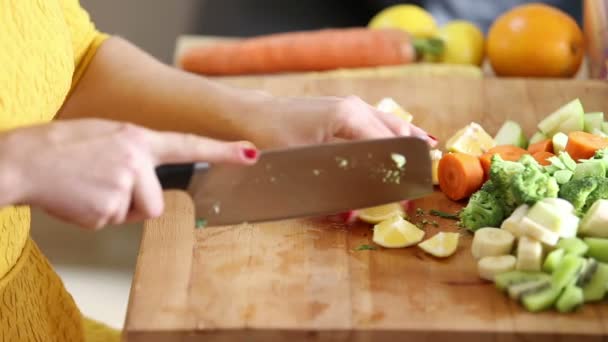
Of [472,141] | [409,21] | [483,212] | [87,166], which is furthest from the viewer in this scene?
[409,21]

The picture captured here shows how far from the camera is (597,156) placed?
132cm

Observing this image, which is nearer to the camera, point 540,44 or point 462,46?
point 540,44

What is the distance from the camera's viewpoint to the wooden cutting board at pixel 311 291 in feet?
3.60

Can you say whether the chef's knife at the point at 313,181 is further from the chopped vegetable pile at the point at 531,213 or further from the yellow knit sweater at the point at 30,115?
the yellow knit sweater at the point at 30,115

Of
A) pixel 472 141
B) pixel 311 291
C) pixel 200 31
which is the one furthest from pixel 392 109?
pixel 200 31

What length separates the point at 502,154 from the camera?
143cm

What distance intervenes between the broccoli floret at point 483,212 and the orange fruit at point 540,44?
807mm

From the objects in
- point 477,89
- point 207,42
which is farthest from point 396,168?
point 207,42

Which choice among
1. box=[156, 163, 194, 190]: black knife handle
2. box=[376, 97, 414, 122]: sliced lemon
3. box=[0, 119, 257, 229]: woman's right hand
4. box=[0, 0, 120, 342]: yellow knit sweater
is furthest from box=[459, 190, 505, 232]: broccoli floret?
box=[156, 163, 194, 190]: black knife handle

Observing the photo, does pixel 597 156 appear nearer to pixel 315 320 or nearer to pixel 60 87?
pixel 315 320

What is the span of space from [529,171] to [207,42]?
135 cm

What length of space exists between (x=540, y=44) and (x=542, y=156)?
2.20 ft

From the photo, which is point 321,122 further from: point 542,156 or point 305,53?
point 305,53

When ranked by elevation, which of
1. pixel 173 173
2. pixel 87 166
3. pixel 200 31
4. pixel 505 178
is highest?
pixel 87 166
